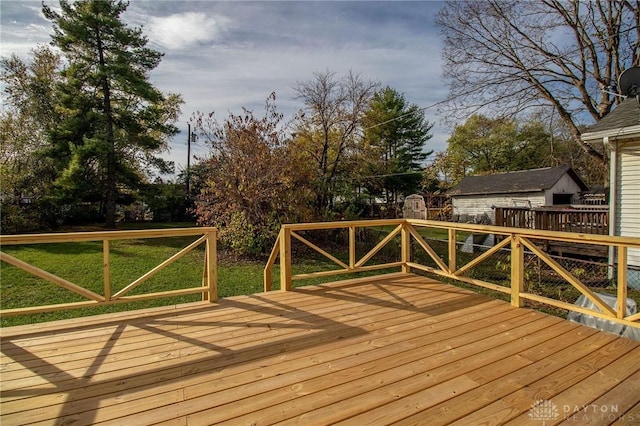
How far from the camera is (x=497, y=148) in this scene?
26484mm

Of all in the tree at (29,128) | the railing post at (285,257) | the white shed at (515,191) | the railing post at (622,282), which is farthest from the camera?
the white shed at (515,191)

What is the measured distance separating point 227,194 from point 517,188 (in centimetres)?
1411

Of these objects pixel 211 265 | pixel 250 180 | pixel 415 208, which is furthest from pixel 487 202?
pixel 211 265

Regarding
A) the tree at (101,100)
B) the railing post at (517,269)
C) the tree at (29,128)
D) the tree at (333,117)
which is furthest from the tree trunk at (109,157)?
the railing post at (517,269)

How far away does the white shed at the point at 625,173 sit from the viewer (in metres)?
6.62

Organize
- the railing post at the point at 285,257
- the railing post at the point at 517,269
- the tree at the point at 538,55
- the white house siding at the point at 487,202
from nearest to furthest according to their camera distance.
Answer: the railing post at the point at 517,269
the railing post at the point at 285,257
the tree at the point at 538,55
the white house siding at the point at 487,202

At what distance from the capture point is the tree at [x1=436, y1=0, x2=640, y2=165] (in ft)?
33.7

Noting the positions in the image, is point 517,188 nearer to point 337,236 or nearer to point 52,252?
point 337,236

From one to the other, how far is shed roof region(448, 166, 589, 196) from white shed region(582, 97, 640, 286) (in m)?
8.55

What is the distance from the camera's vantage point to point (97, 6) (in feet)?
40.5

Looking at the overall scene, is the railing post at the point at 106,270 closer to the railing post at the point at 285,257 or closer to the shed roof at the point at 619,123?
the railing post at the point at 285,257

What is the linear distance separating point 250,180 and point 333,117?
15.2 feet

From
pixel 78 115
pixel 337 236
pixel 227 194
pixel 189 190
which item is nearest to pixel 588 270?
pixel 337 236

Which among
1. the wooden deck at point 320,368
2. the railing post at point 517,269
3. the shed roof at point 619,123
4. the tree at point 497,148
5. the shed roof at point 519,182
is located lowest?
the wooden deck at point 320,368
